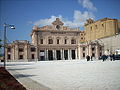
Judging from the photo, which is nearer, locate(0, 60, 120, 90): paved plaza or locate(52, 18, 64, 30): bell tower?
locate(0, 60, 120, 90): paved plaza

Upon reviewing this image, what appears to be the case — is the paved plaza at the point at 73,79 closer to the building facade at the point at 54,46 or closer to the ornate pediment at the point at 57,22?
the building facade at the point at 54,46

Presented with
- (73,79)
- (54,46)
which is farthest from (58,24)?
(73,79)

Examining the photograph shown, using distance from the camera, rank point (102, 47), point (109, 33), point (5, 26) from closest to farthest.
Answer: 1. point (5, 26)
2. point (102, 47)
3. point (109, 33)

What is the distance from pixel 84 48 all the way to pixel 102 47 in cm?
695

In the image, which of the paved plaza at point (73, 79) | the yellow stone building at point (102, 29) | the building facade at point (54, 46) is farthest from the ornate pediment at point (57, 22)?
the paved plaza at point (73, 79)

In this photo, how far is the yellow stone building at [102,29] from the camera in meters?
65.7

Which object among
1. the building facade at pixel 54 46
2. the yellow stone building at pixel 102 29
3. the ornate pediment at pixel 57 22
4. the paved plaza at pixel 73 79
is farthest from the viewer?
the yellow stone building at pixel 102 29

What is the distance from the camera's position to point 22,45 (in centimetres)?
5400

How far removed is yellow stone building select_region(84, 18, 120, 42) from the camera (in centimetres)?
6569

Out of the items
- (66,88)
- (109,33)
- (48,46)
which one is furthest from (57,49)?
(66,88)

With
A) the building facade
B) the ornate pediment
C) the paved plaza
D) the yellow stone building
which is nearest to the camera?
the paved plaza

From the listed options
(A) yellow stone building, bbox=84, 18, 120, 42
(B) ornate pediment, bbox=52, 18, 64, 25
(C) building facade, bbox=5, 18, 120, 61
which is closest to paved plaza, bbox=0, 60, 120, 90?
(C) building facade, bbox=5, 18, 120, 61

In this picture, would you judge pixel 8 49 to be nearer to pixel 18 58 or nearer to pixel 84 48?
pixel 18 58

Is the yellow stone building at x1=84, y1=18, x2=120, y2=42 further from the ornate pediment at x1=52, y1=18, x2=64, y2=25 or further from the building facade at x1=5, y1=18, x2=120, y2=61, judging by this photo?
the ornate pediment at x1=52, y1=18, x2=64, y2=25
